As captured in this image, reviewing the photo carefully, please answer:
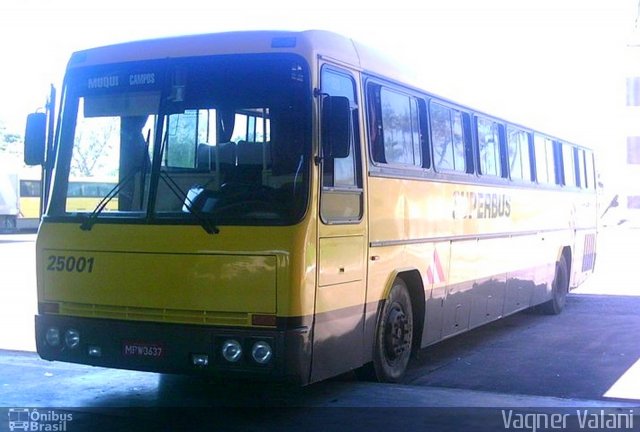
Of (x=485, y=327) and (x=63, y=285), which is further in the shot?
(x=485, y=327)

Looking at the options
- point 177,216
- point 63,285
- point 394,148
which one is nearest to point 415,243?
point 394,148

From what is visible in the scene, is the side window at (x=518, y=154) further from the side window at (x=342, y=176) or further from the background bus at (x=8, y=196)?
the background bus at (x=8, y=196)

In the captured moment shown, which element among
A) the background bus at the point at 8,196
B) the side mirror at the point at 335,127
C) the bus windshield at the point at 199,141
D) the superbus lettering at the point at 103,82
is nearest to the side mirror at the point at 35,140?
the bus windshield at the point at 199,141

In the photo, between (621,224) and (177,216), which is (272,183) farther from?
(621,224)

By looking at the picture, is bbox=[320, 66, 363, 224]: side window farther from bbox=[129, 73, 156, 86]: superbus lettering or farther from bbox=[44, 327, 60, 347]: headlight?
bbox=[44, 327, 60, 347]: headlight

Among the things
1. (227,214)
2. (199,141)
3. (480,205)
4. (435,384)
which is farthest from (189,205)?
(480,205)

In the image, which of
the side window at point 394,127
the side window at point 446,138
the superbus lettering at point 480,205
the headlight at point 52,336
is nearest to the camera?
the headlight at point 52,336

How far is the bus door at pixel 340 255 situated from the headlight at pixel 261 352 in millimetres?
418

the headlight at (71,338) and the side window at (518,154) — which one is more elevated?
the side window at (518,154)

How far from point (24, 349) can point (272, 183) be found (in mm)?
5411

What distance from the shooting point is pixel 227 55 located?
21.3 feet

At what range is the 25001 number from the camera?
6691mm

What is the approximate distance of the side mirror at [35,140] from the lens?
7402 millimetres

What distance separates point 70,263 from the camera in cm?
676
